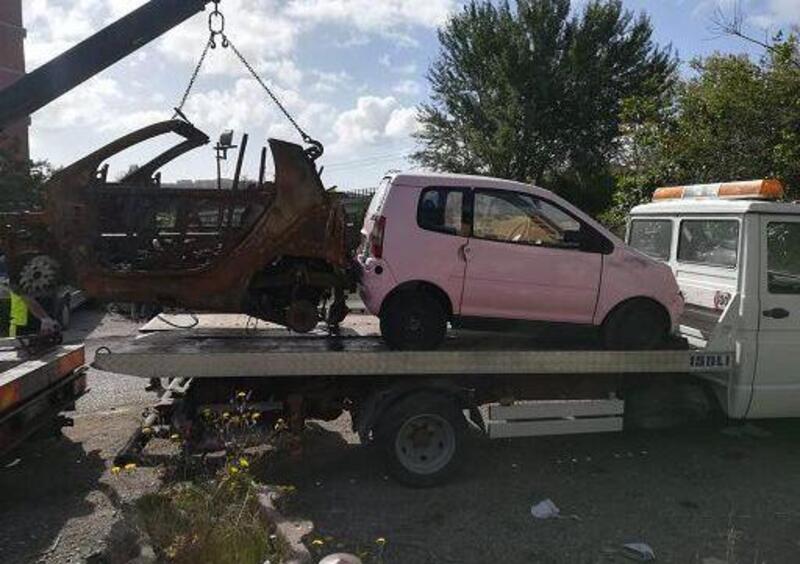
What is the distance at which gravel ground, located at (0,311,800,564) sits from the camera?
463 cm

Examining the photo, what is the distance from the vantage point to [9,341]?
6676 mm

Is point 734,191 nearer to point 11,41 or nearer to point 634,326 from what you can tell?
point 634,326

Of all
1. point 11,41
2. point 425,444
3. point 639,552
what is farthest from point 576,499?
point 11,41

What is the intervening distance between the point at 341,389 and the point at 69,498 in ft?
6.89

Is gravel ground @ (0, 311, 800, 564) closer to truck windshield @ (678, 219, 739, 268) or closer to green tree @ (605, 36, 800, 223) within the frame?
truck windshield @ (678, 219, 739, 268)

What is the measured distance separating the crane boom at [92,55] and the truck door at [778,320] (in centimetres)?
539

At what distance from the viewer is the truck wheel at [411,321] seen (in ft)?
18.4

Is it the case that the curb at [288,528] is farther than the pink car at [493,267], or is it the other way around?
the pink car at [493,267]

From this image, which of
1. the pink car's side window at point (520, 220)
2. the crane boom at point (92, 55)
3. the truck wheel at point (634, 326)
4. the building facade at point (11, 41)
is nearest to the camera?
the pink car's side window at point (520, 220)

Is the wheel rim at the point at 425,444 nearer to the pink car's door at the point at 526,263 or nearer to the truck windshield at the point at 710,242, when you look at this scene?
the pink car's door at the point at 526,263

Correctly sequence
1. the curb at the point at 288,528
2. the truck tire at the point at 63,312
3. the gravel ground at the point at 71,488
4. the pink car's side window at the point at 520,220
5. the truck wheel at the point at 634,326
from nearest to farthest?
1. the curb at the point at 288,528
2. the gravel ground at the point at 71,488
3. the pink car's side window at the point at 520,220
4. the truck wheel at the point at 634,326
5. the truck tire at the point at 63,312

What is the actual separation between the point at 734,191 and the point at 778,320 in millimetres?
1172

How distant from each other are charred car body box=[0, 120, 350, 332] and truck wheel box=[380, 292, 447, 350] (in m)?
0.52

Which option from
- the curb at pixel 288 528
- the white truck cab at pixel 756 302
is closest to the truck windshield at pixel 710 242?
the white truck cab at pixel 756 302
